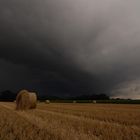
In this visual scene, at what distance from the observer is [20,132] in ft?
18.7

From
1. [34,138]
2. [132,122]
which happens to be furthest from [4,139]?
[132,122]

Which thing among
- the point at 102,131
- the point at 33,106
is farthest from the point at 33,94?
the point at 102,131

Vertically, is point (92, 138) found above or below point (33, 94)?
below

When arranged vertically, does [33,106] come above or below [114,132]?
above

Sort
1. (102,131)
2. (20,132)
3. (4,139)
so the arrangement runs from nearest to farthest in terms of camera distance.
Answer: (4,139) < (20,132) < (102,131)

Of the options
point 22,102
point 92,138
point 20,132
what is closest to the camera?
point 92,138

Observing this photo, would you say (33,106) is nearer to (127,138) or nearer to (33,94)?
(33,94)

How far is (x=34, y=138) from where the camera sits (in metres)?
5.07

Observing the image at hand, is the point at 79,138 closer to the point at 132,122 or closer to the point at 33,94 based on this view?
the point at 132,122

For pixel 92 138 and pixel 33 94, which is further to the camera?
pixel 33 94

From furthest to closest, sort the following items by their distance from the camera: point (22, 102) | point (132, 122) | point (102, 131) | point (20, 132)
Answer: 1. point (22, 102)
2. point (132, 122)
3. point (102, 131)
4. point (20, 132)

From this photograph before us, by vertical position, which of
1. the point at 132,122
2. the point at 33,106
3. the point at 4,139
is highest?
the point at 33,106

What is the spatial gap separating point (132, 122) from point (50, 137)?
3927 millimetres

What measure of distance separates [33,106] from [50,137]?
14.7 meters
